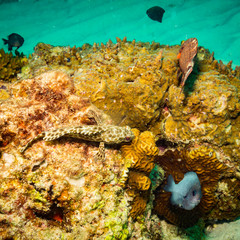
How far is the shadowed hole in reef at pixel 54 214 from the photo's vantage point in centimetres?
271

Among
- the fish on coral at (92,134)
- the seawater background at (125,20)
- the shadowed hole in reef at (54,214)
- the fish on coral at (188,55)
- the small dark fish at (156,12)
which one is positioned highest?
the seawater background at (125,20)

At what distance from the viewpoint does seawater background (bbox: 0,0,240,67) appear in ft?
76.4

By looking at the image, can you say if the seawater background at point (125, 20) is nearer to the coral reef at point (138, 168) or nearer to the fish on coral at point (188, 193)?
the coral reef at point (138, 168)

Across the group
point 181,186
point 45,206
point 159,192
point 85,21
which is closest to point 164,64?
point 181,186

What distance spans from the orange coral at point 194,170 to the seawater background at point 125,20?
2724cm

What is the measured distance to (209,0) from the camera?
22375mm

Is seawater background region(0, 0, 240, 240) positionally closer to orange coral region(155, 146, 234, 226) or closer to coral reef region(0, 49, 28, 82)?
coral reef region(0, 49, 28, 82)

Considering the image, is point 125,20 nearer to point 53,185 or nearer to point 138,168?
point 138,168

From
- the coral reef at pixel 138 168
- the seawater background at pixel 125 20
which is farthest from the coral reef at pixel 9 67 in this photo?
the seawater background at pixel 125 20

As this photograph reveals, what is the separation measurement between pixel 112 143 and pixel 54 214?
5.71 ft

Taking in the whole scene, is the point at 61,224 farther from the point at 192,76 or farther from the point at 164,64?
the point at 192,76

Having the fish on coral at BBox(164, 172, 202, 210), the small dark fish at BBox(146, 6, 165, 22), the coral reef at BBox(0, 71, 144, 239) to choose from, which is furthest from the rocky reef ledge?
the small dark fish at BBox(146, 6, 165, 22)

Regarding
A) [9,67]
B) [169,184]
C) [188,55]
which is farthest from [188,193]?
[9,67]

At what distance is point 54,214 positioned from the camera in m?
2.76
